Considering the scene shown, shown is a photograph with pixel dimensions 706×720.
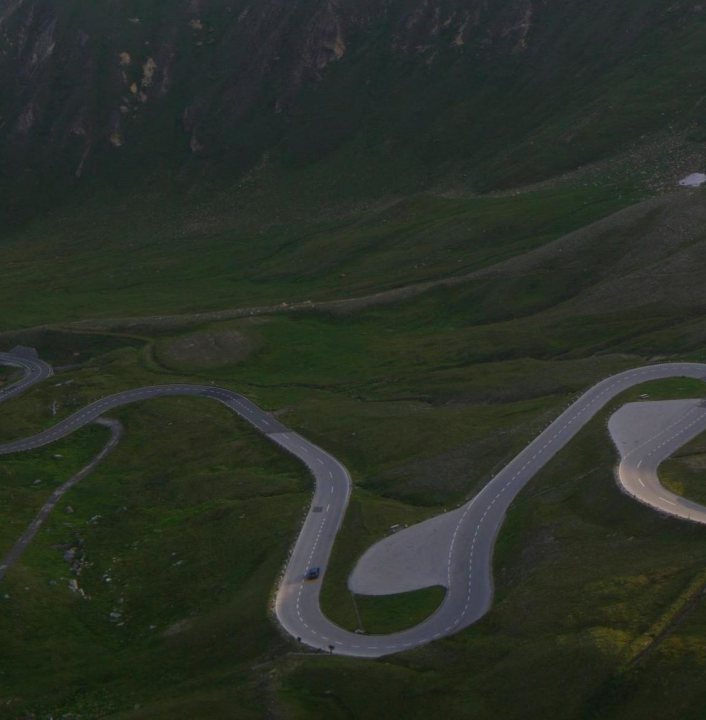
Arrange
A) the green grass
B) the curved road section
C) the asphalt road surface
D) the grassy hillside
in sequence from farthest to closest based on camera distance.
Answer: the asphalt road surface, the green grass, the curved road section, the grassy hillside

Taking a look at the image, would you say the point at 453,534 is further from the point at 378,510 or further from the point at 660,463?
the point at 660,463

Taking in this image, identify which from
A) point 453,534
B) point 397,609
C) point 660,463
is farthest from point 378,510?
point 660,463

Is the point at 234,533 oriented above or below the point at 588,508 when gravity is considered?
below

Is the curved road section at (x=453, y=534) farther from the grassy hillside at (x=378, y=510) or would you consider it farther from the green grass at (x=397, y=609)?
the grassy hillside at (x=378, y=510)

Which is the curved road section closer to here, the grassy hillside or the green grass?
the green grass

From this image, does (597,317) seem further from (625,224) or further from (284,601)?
(284,601)

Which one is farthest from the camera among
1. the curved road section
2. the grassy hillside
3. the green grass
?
the green grass

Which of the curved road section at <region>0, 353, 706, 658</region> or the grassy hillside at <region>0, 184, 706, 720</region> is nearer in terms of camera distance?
the grassy hillside at <region>0, 184, 706, 720</region>

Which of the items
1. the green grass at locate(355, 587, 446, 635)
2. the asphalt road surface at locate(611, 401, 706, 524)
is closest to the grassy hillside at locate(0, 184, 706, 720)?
the green grass at locate(355, 587, 446, 635)

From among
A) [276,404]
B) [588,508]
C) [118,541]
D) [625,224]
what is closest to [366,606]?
[588,508]
